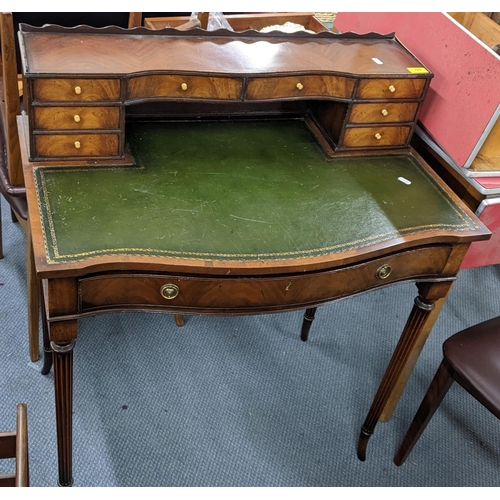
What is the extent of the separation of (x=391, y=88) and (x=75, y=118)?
68 cm

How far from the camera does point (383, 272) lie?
49.9 inches

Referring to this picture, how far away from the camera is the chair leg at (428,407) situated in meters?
1.46

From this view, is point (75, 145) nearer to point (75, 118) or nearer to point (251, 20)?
point (75, 118)

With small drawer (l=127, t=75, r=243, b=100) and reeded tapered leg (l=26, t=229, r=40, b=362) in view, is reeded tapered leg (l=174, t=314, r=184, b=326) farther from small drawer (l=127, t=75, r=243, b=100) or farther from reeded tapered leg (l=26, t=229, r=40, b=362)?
small drawer (l=127, t=75, r=243, b=100)

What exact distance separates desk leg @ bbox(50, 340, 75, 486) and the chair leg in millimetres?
834

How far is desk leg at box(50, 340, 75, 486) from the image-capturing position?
3.89 ft

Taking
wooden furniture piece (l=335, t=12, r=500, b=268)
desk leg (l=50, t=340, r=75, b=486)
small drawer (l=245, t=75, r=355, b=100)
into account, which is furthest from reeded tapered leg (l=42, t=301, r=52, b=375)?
wooden furniture piece (l=335, t=12, r=500, b=268)

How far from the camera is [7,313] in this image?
189 cm

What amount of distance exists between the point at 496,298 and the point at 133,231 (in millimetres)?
1591

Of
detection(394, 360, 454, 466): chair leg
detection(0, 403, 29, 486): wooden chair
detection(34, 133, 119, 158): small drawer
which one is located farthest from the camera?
detection(394, 360, 454, 466): chair leg

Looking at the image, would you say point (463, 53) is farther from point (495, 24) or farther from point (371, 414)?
point (371, 414)

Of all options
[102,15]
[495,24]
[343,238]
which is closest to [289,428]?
[343,238]

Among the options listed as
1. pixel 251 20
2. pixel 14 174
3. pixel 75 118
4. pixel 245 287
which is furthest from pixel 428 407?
pixel 251 20

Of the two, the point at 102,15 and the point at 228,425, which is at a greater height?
the point at 102,15
